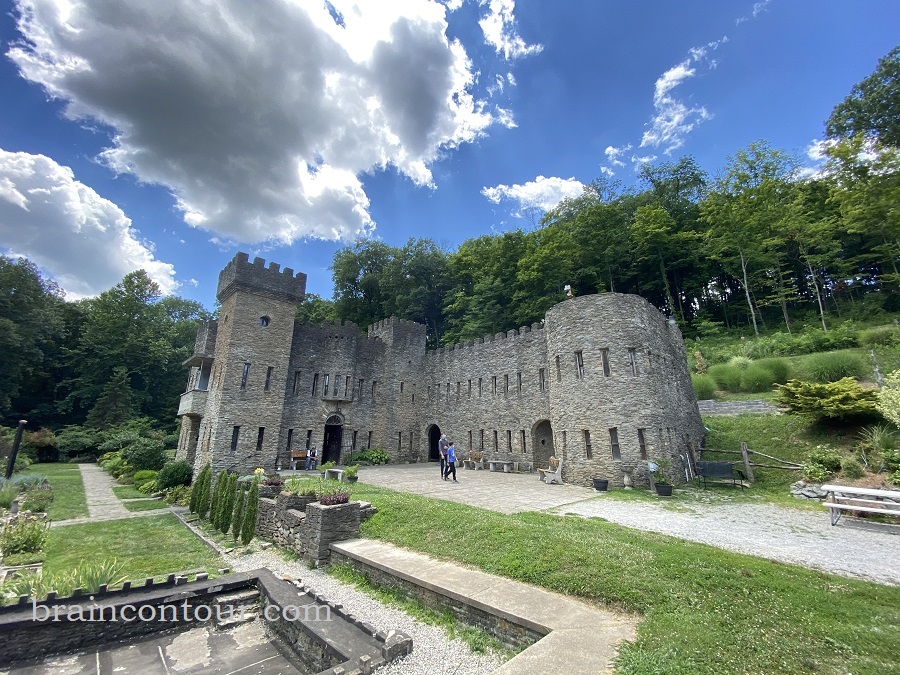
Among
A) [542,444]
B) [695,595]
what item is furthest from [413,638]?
[542,444]

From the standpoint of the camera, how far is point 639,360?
1590 cm

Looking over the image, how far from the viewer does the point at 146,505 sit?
15117 millimetres

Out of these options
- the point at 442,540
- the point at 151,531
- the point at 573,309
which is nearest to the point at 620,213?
the point at 573,309

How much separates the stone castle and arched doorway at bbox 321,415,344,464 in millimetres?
71

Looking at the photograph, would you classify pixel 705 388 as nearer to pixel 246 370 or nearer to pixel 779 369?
pixel 779 369

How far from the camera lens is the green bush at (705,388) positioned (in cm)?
2134

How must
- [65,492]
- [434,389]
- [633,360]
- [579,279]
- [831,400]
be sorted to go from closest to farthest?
[831,400]
[633,360]
[65,492]
[434,389]
[579,279]

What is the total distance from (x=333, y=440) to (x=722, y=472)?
20443mm

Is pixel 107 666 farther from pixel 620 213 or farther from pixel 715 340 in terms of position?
pixel 620 213

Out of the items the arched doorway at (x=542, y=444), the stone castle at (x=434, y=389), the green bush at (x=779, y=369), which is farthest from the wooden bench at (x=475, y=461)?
the green bush at (x=779, y=369)

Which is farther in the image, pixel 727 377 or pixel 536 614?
pixel 727 377

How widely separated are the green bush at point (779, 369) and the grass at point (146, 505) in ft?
95.0

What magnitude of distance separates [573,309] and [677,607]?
48.0ft

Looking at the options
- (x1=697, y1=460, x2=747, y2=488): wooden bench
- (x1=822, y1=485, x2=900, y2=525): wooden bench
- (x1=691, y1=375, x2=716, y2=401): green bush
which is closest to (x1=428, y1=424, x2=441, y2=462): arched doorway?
(x1=691, y1=375, x2=716, y2=401): green bush
